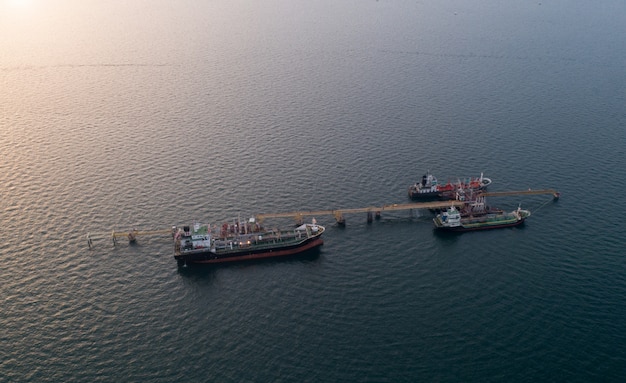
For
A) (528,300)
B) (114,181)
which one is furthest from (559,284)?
(114,181)

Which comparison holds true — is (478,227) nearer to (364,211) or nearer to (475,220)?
(475,220)

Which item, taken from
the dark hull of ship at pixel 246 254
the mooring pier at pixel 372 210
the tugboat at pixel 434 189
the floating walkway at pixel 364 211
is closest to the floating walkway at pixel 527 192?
the mooring pier at pixel 372 210

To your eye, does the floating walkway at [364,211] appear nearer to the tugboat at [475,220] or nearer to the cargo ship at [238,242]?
the tugboat at [475,220]

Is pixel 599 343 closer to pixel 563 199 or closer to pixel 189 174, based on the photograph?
pixel 563 199

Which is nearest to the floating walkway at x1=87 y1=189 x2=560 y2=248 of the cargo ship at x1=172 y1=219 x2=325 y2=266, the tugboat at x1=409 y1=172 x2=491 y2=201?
the tugboat at x1=409 y1=172 x2=491 y2=201

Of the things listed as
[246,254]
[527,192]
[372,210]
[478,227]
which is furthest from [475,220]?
[246,254]

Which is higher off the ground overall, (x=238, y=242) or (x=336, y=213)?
(x=336, y=213)
